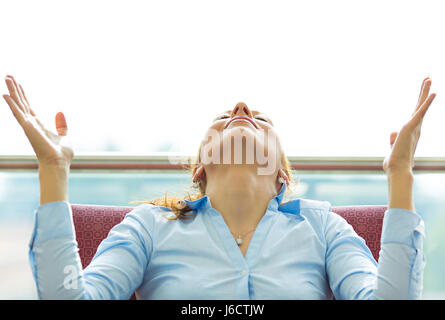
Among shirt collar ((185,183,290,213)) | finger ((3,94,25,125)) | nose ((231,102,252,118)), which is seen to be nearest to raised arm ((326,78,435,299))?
shirt collar ((185,183,290,213))

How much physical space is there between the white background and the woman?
84cm

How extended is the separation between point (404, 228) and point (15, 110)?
863mm

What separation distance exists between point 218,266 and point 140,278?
0.20 m

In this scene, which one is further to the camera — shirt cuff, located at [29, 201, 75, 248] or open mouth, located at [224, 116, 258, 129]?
open mouth, located at [224, 116, 258, 129]

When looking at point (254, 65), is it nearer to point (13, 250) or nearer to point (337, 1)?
point (337, 1)

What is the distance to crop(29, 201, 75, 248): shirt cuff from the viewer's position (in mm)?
755

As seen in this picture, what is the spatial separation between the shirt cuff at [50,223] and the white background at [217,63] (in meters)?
1.26

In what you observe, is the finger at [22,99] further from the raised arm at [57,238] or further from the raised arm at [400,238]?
the raised arm at [400,238]

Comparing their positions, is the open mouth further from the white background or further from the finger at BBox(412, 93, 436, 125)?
the white background

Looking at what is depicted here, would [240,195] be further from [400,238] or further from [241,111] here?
[400,238]

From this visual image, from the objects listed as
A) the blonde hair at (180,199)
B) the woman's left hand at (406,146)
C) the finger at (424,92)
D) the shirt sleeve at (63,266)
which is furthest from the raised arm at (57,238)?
the finger at (424,92)

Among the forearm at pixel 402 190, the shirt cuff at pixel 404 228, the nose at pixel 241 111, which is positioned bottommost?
the shirt cuff at pixel 404 228

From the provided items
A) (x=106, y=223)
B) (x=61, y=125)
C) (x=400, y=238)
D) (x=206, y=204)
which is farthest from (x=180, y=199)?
(x=400, y=238)

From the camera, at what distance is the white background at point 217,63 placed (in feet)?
6.75
